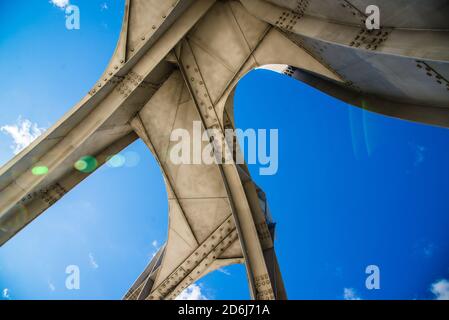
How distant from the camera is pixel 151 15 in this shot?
269 inches

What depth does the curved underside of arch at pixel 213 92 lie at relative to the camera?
20.2 feet

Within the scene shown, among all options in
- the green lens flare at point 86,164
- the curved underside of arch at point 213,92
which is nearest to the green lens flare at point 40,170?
the curved underside of arch at point 213,92

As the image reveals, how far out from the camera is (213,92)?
7426mm

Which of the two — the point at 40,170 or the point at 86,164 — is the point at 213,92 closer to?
the point at 86,164

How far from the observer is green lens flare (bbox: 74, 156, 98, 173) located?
830 cm

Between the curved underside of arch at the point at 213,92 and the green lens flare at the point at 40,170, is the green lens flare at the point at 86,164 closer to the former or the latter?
the curved underside of arch at the point at 213,92

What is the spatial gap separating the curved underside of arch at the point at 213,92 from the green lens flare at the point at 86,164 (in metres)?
0.18

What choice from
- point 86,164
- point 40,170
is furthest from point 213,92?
point 40,170

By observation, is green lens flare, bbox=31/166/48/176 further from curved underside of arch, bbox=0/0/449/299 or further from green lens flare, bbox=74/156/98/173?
green lens flare, bbox=74/156/98/173

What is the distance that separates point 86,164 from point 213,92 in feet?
13.4
